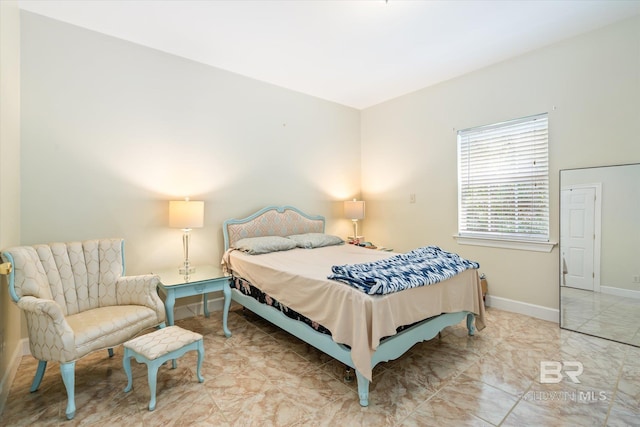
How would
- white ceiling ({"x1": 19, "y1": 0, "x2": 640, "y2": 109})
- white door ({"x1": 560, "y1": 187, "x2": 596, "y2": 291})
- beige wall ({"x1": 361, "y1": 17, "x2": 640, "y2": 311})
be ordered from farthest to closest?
1. white door ({"x1": 560, "y1": 187, "x2": 596, "y2": 291})
2. beige wall ({"x1": 361, "y1": 17, "x2": 640, "y2": 311})
3. white ceiling ({"x1": 19, "y1": 0, "x2": 640, "y2": 109})

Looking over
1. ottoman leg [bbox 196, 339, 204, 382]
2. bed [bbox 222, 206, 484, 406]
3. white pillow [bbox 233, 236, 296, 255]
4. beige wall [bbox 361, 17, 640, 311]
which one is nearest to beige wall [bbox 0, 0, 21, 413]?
ottoman leg [bbox 196, 339, 204, 382]

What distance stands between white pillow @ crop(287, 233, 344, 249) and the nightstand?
1.05m

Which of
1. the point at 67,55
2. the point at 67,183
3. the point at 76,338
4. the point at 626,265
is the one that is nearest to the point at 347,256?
the point at 76,338

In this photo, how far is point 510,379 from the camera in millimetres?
2104

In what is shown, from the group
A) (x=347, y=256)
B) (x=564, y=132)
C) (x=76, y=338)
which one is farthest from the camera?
(x=347, y=256)

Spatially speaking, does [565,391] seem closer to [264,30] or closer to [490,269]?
[490,269]

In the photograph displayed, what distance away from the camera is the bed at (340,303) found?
72.6 inches

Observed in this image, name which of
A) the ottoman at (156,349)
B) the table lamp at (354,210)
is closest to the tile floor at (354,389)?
the ottoman at (156,349)

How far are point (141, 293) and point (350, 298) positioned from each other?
1.66 metres

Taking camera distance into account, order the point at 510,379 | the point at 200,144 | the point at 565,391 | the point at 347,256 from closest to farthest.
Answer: the point at 565,391, the point at 510,379, the point at 347,256, the point at 200,144

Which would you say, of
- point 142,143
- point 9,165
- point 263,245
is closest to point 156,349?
point 263,245

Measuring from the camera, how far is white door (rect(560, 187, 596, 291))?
2877 mm

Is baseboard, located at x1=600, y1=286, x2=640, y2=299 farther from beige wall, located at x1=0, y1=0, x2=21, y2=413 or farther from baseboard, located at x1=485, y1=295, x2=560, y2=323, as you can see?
beige wall, located at x1=0, y1=0, x2=21, y2=413

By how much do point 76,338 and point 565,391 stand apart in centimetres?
311
